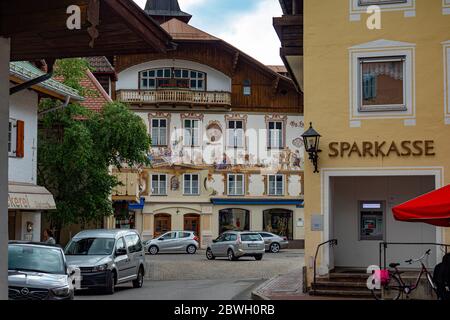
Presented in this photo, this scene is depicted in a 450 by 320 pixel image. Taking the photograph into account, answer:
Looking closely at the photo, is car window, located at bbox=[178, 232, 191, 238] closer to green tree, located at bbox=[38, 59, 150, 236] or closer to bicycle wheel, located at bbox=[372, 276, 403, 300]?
green tree, located at bbox=[38, 59, 150, 236]

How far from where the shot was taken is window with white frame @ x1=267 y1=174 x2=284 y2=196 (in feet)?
191

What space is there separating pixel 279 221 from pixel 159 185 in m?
9.28

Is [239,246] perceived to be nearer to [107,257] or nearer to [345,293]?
[107,257]

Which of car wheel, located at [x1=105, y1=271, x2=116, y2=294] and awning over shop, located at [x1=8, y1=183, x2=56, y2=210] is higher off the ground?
awning over shop, located at [x1=8, y1=183, x2=56, y2=210]

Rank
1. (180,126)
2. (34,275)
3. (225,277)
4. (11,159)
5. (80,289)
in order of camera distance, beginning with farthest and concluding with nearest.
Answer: (180,126), (225,277), (11,159), (80,289), (34,275)

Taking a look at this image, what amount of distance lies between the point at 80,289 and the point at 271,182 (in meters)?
37.4

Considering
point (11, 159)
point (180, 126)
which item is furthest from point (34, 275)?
point (180, 126)

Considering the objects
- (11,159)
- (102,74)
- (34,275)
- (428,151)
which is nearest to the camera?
(34,275)

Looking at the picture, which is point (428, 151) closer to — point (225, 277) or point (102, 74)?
point (225, 277)

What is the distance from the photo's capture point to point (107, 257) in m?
22.0

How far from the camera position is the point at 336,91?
2058 cm

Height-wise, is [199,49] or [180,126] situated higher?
[199,49]

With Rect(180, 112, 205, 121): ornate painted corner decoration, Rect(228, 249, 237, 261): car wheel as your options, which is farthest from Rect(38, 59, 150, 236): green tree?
Rect(180, 112, 205, 121): ornate painted corner decoration

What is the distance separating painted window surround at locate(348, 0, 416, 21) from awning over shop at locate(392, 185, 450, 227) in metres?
10.3
